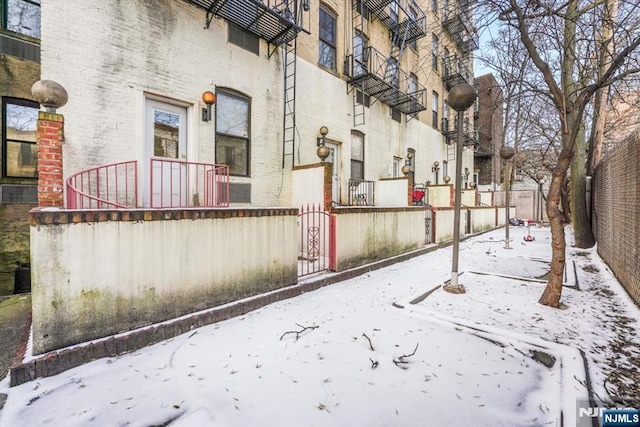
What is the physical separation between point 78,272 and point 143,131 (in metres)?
3.02

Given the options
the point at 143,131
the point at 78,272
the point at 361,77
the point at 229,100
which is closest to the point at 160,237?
the point at 78,272

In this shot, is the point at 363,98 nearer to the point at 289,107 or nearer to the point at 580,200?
the point at 289,107

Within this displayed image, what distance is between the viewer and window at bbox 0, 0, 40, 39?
6.21 m

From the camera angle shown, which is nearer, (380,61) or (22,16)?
(22,16)

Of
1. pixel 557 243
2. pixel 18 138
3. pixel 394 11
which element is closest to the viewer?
pixel 557 243

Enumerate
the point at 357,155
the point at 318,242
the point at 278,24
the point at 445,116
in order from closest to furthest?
the point at 318,242, the point at 278,24, the point at 357,155, the point at 445,116

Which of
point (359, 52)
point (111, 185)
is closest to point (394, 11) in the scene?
point (359, 52)

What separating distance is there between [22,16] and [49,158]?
21.1 feet

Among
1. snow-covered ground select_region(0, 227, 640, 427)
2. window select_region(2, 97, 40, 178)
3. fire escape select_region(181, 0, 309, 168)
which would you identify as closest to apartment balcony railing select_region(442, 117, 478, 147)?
fire escape select_region(181, 0, 309, 168)

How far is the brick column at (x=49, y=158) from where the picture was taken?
9.29 feet

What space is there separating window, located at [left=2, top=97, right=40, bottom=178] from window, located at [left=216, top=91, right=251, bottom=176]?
4108 millimetres

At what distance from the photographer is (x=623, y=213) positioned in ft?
15.7

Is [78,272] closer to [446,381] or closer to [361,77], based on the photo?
[446,381]

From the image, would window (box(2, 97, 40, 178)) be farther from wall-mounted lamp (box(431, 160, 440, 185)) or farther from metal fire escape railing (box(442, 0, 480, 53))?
wall-mounted lamp (box(431, 160, 440, 185))
